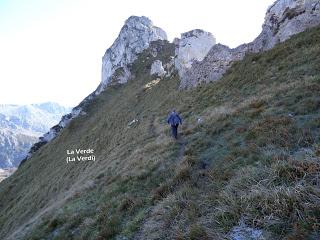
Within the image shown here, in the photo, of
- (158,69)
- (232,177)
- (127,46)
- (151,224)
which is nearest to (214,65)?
(232,177)

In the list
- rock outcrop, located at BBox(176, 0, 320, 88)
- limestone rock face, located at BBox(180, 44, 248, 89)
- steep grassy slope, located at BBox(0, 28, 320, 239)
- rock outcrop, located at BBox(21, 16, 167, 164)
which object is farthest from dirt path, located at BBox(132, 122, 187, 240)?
rock outcrop, located at BBox(21, 16, 167, 164)

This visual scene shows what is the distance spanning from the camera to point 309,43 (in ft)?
93.5

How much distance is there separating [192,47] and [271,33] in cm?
2641

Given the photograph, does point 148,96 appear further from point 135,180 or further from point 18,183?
point 135,180

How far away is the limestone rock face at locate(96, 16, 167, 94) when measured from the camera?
10994cm

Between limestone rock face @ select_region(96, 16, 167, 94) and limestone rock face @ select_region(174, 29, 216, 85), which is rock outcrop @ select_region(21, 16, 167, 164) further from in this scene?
limestone rock face @ select_region(174, 29, 216, 85)

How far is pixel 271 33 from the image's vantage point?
3722 cm

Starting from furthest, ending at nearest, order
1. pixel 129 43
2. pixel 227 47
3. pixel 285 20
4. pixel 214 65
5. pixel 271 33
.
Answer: pixel 129 43 < pixel 227 47 < pixel 214 65 < pixel 271 33 < pixel 285 20

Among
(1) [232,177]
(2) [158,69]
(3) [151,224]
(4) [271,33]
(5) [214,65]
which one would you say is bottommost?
(3) [151,224]

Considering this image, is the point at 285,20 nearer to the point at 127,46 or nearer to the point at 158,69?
the point at 158,69

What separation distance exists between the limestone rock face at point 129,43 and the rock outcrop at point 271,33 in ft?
193

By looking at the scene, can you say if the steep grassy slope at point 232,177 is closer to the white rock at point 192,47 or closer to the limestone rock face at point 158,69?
the white rock at point 192,47

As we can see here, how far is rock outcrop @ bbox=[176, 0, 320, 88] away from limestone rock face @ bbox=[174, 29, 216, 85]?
1390 cm

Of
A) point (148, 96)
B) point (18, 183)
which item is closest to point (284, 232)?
point (148, 96)
